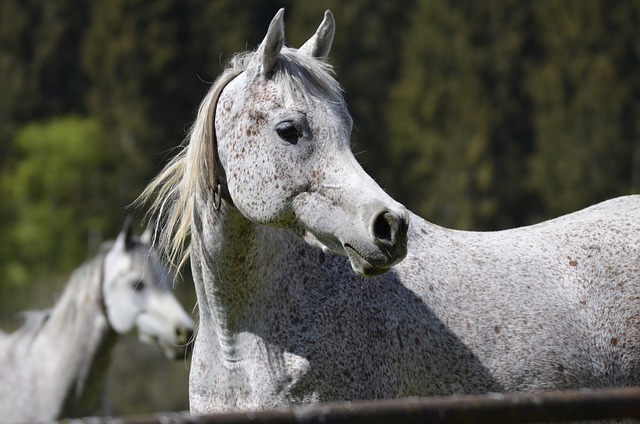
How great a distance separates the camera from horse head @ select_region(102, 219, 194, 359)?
28.0ft

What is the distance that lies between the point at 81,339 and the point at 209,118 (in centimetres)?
443

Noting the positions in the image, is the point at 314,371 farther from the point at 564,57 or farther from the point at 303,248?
the point at 564,57

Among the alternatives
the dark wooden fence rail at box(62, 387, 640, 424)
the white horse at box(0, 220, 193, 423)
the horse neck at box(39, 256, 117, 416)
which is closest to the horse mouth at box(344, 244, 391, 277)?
the dark wooden fence rail at box(62, 387, 640, 424)

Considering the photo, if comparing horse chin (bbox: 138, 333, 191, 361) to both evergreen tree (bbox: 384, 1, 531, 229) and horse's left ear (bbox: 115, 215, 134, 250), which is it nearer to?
horse's left ear (bbox: 115, 215, 134, 250)

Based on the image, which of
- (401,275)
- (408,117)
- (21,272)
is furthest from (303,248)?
(408,117)

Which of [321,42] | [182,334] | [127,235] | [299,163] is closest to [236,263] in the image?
[299,163]

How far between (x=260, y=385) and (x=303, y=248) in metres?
0.56

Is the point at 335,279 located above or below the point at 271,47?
below

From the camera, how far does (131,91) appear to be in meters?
36.4

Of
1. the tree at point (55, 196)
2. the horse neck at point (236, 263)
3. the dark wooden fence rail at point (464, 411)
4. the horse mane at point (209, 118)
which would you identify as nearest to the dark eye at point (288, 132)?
the horse mane at point (209, 118)

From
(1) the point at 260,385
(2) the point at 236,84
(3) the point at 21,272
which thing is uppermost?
(2) the point at 236,84

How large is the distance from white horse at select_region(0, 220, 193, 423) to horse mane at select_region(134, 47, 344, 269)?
3.34 m

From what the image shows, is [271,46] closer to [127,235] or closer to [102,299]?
[102,299]

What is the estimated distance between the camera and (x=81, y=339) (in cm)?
824
